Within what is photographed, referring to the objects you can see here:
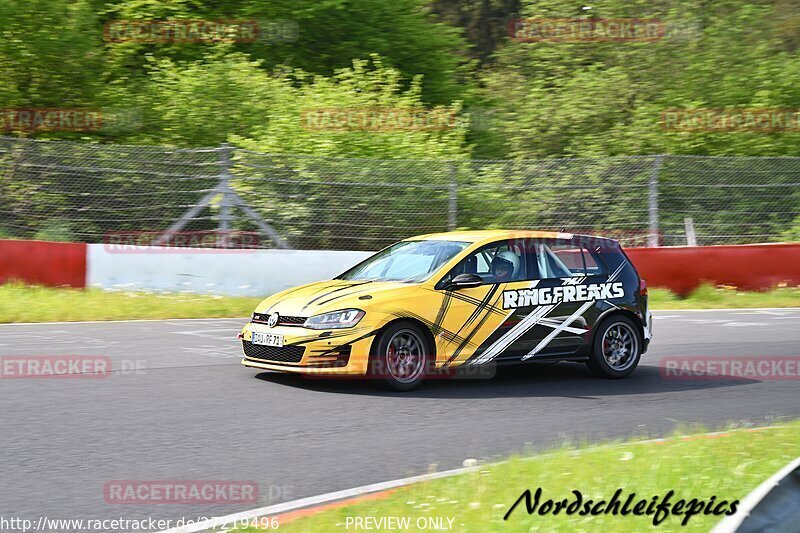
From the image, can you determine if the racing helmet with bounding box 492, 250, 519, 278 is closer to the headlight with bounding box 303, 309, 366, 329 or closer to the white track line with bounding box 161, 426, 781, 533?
the headlight with bounding box 303, 309, 366, 329

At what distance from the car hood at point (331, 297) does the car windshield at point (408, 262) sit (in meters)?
0.29

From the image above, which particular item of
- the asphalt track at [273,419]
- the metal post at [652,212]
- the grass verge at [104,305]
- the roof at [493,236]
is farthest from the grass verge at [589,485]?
the metal post at [652,212]

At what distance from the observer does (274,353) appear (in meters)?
9.84

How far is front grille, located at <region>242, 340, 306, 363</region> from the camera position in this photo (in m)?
9.63

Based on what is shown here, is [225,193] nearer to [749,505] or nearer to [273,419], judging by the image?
[273,419]

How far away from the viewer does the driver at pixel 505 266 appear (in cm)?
1044

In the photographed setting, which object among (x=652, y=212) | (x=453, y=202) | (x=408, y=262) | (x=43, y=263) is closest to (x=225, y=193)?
(x=43, y=263)

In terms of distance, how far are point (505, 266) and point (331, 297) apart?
1809 mm

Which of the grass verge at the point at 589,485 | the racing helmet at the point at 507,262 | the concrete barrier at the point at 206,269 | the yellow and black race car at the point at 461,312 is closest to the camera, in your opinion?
the grass verge at the point at 589,485

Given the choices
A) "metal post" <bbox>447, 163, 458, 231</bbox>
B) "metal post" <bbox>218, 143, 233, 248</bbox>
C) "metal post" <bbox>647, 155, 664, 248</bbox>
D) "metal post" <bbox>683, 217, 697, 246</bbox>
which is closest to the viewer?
"metal post" <bbox>218, 143, 233, 248</bbox>

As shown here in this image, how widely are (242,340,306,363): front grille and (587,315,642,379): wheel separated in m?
3.14

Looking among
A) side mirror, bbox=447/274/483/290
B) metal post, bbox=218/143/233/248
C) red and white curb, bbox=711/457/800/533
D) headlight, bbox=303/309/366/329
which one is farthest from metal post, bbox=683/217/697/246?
red and white curb, bbox=711/457/800/533

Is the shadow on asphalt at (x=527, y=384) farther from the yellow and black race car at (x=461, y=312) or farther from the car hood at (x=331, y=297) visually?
the car hood at (x=331, y=297)

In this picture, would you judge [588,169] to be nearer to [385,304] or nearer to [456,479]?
[385,304]
